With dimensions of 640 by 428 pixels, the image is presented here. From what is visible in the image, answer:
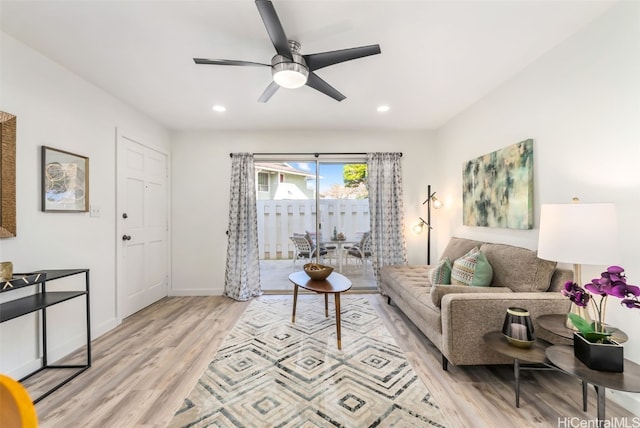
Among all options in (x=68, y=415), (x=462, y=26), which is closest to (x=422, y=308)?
(x=462, y=26)

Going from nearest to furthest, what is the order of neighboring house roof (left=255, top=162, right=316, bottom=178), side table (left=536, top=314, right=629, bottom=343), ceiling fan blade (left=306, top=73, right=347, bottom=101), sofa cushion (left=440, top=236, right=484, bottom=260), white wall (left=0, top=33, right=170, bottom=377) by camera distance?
side table (left=536, top=314, right=629, bottom=343) → white wall (left=0, top=33, right=170, bottom=377) → ceiling fan blade (left=306, top=73, right=347, bottom=101) → sofa cushion (left=440, top=236, right=484, bottom=260) → neighboring house roof (left=255, top=162, right=316, bottom=178)

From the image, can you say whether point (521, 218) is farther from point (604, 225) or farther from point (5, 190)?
point (5, 190)

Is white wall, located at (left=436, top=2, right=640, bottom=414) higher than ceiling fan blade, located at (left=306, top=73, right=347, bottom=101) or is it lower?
lower

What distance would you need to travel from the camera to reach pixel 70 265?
2.46 metres

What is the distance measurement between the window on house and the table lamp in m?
3.56

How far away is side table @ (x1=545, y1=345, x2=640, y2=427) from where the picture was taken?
1.26 meters

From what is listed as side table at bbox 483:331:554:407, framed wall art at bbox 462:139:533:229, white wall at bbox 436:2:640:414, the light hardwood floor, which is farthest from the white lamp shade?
the light hardwood floor

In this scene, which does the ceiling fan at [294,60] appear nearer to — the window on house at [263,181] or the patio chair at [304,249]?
the window on house at [263,181]

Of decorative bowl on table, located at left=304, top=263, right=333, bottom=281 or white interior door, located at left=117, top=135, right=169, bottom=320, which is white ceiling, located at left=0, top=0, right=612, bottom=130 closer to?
white interior door, located at left=117, top=135, right=169, bottom=320

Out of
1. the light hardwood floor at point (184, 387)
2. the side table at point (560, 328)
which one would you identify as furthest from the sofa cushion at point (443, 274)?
the side table at point (560, 328)

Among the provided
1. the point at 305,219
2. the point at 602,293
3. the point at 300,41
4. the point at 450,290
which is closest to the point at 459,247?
the point at 450,290

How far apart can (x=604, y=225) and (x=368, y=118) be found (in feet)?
9.06

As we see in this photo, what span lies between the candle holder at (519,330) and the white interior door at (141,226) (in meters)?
3.72

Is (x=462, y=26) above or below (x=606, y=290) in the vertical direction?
above
